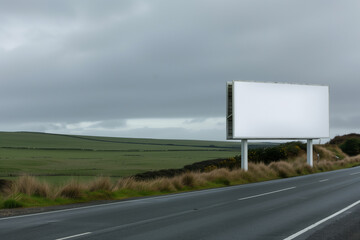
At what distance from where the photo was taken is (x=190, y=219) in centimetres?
1150

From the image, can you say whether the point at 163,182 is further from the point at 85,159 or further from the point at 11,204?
the point at 85,159

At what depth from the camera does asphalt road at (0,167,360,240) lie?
9.38 meters

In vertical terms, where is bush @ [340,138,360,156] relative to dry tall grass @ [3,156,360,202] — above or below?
above

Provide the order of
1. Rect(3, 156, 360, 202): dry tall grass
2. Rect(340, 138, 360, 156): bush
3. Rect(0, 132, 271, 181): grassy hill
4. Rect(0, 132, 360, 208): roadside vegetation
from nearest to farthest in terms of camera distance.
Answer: Rect(0, 132, 360, 208): roadside vegetation, Rect(3, 156, 360, 202): dry tall grass, Rect(0, 132, 271, 181): grassy hill, Rect(340, 138, 360, 156): bush

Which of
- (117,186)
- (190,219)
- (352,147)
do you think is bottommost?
(190,219)

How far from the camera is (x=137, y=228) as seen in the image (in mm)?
10039

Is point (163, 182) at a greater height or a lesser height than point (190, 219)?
greater

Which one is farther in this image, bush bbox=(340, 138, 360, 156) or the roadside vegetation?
bush bbox=(340, 138, 360, 156)

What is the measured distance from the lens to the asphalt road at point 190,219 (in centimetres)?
938

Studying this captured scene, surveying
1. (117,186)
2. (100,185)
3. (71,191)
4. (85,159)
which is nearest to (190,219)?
(71,191)

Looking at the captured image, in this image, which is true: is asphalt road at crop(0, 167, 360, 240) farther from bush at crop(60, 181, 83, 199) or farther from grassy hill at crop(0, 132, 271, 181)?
grassy hill at crop(0, 132, 271, 181)

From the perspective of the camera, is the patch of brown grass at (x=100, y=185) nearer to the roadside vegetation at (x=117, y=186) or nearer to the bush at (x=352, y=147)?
the roadside vegetation at (x=117, y=186)

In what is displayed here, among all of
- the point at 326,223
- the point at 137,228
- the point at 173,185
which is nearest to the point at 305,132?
the point at 173,185

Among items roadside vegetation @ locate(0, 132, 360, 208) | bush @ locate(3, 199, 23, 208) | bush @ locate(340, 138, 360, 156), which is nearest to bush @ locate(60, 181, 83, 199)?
roadside vegetation @ locate(0, 132, 360, 208)
